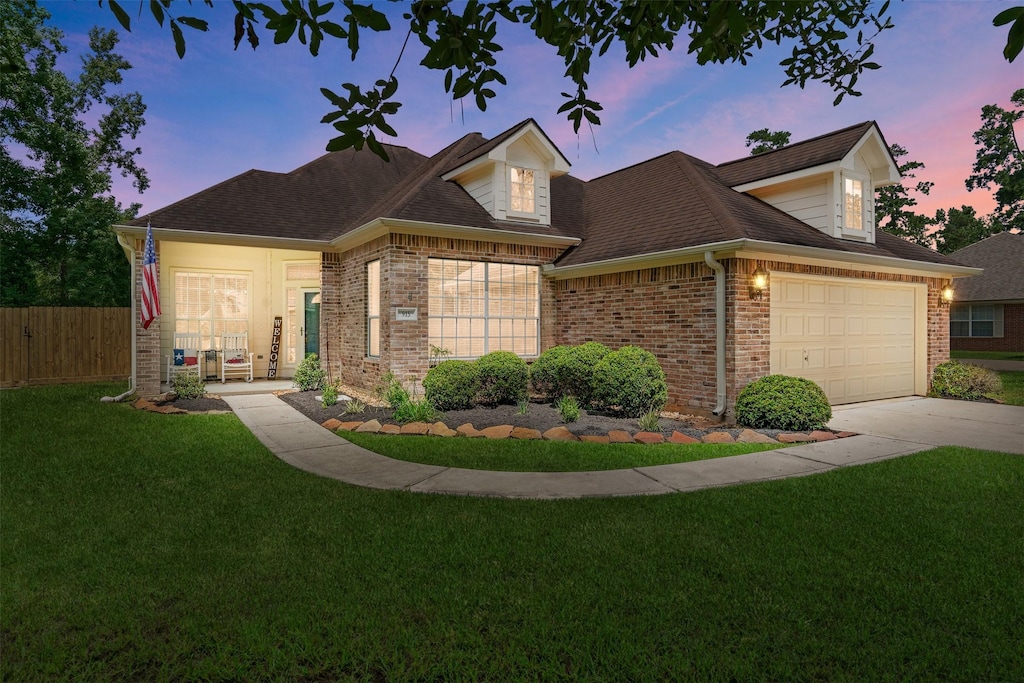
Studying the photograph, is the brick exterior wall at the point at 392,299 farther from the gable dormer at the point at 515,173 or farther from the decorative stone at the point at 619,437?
the decorative stone at the point at 619,437

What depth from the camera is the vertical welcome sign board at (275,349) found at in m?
13.9

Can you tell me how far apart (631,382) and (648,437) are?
1.55 metres

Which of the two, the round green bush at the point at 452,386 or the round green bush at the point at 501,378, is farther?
the round green bush at the point at 501,378

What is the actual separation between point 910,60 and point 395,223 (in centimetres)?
881

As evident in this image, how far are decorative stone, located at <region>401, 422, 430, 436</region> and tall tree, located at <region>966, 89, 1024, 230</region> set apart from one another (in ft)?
139

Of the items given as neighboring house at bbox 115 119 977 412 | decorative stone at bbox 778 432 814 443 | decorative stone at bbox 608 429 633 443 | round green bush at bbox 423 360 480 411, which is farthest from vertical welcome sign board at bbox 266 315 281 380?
decorative stone at bbox 778 432 814 443

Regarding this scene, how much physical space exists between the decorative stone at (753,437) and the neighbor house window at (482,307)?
5297mm

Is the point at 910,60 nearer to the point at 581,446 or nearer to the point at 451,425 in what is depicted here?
the point at 581,446

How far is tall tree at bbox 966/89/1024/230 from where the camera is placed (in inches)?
1352

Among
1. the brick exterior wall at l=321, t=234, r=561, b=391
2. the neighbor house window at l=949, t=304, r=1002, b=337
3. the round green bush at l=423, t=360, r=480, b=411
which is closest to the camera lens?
the round green bush at l=423, t=360, r=480, b=411

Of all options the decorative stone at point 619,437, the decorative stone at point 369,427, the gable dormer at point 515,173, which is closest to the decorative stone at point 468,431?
the decorative stone at point 369,427

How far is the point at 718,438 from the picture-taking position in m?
7.71

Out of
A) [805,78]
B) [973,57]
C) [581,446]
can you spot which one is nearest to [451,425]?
[581,446]

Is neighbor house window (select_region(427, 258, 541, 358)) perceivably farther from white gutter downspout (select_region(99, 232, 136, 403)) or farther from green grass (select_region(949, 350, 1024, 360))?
green grass (select_region(949, 350, 1024, 360))
